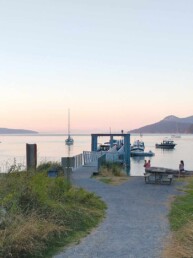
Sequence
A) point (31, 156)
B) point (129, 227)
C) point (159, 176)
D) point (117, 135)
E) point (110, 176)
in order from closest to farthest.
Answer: point (129, 227)
point (159, 176)
point (31, 156)
point (110, 176)
point (117, 135)

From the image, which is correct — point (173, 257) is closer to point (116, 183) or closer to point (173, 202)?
point (173, 202)

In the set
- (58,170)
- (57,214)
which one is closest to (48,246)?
(57,214)

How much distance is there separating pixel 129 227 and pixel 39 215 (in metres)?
2.12

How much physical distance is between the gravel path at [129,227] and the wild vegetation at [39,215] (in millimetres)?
368

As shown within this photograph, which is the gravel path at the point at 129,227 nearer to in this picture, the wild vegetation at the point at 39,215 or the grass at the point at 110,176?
the wild vegetation at the point at 39,215

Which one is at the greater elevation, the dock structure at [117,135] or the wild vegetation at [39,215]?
the dock structure at [117,135]

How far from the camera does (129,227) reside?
28.2 ft

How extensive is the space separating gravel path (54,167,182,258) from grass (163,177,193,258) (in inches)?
7.8

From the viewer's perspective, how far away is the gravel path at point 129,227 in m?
6.73

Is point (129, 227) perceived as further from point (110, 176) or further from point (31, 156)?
point (110, 176)

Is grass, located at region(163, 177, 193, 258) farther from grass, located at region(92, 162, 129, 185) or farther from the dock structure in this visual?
the dock structure

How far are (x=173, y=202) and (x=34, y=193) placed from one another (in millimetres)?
5189

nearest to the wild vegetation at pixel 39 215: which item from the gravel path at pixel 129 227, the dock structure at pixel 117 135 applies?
the gravel path at pixel 129 227

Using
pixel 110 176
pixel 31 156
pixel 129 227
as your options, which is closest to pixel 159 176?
pixel 110 176
